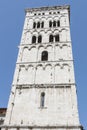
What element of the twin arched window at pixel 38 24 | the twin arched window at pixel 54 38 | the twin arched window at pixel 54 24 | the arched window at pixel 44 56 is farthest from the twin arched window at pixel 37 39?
the twin arched window at pixel 54 24

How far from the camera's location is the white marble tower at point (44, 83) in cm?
1555

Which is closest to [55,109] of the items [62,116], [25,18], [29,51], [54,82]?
[62,116]

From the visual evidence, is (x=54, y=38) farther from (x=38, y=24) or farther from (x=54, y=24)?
(x=38, y=24)

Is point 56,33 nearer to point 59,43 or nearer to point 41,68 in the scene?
point 59,43

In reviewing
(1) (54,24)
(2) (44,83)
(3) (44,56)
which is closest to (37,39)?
(3) (44,56)

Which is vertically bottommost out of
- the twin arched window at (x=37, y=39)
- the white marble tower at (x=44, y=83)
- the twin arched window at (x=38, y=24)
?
the white marble tower at (x=44, y=83)

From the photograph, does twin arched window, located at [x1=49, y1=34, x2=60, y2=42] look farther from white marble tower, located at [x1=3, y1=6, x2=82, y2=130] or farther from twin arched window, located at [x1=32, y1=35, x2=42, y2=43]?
twin arched window, located at [x1=32, y1=35, x2=42, y2=43]

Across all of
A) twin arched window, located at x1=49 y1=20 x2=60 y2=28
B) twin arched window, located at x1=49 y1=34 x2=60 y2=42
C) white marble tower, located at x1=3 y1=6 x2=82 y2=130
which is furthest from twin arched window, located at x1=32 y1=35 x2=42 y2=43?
twin arched window, located at x1=49 y1=20 x2=60 y2=28

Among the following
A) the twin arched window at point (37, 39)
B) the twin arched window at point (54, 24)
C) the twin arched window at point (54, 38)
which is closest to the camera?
the twin arched window at point (54, 38)

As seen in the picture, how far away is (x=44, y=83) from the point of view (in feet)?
60.1

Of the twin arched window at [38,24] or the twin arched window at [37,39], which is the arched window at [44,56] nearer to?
the twin arched window at [37,39]

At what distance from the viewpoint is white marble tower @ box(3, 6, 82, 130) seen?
15.5 metres

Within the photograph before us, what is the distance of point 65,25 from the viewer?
25469 mm

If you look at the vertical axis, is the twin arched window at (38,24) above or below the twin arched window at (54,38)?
above
